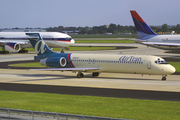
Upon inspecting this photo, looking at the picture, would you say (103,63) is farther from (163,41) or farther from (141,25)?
(141,25)

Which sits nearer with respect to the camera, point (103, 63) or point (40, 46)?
point (103, 63)

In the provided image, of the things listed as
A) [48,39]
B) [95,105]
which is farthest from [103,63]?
[48,39]

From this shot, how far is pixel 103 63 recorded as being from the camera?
1580 inches

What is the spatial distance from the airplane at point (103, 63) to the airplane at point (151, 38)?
2836 centimetres

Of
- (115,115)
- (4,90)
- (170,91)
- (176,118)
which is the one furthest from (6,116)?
(170,91)

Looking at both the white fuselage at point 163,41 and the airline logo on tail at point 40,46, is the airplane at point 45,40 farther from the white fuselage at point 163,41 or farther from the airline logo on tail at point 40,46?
the airline logo on tail at point 40,46

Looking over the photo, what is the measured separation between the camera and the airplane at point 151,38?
217 ft

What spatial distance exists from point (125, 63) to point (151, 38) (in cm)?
3378

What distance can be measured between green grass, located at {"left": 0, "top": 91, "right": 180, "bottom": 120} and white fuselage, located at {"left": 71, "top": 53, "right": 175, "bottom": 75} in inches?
469

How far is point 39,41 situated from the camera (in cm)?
4531

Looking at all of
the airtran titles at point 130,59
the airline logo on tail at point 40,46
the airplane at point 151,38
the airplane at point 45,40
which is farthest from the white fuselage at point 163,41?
the airline logo on tail at point 40,46

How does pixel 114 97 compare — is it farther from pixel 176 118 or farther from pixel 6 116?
pixel 6 116

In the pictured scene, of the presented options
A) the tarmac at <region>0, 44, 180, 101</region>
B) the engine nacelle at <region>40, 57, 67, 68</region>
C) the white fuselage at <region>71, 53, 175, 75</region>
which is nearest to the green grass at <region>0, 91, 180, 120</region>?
the tarmac at <region>0, 44, 180, 101</region>

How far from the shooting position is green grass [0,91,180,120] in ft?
69.0
